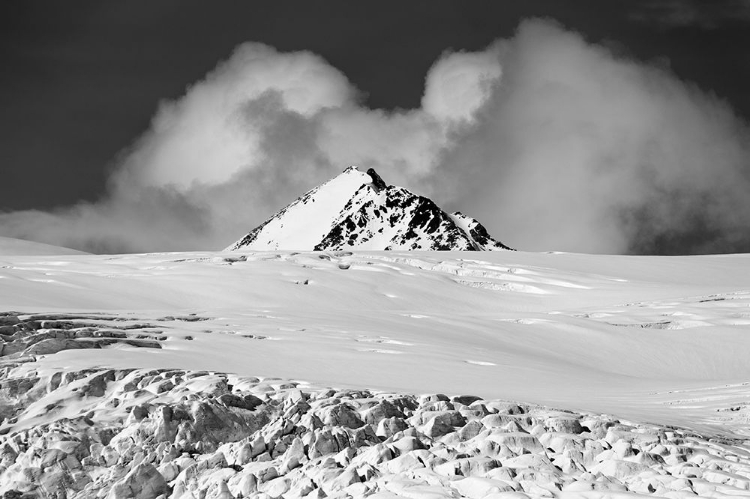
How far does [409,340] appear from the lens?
109ft

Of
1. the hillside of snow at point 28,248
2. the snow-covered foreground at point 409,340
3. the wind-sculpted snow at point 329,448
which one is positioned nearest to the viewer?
the wind-sculpted snow at point 329,448

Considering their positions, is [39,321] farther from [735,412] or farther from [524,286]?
[524,286]

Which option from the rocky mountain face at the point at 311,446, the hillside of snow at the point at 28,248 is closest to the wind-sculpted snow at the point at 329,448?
the rocky mountain face at the point at 311,446

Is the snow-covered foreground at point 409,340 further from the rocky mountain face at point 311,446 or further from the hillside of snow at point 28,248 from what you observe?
the hillside of snow at point 28,248

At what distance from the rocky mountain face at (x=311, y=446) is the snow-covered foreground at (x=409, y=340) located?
0.10m

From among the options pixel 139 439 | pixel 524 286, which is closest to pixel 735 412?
pixel 139 439

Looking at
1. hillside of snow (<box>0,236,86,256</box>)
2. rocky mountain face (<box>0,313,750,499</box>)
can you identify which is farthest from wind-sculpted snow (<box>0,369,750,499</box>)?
hillside of snow (<box>0,236,86,256</box>)

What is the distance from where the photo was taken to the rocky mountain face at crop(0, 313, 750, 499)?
18250 mm

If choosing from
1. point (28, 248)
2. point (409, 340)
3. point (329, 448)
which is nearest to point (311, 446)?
point (329, 448)

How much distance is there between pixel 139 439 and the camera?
2128 centimetres

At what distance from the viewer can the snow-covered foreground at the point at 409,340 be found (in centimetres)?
2186

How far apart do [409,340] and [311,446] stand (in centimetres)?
1370

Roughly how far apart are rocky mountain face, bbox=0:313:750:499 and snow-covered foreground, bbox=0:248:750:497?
102mm

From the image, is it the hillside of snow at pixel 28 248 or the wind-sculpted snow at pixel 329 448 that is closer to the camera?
the wind-sculpted snow at pixel 329 448
